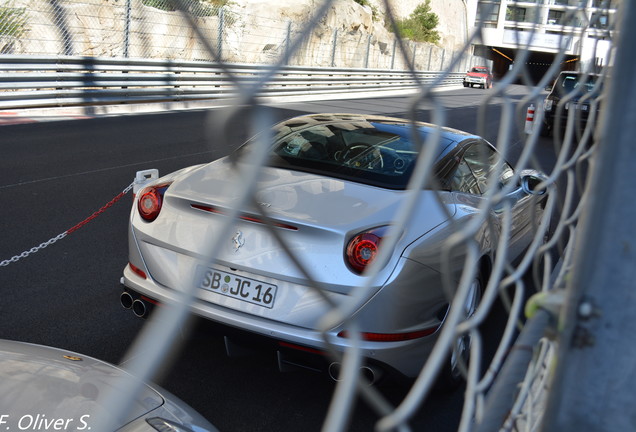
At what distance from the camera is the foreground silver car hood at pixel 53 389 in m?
1.93

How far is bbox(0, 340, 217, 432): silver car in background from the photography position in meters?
1.93

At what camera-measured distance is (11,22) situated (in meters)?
14.6

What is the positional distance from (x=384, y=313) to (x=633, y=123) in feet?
7.83

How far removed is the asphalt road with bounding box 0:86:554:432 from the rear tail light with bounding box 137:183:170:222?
0.75 m

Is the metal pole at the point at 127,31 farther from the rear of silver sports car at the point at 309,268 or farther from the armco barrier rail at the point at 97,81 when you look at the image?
the rear of silver sports car at the point at 309,268

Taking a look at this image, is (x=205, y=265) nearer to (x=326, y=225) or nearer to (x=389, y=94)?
(x=326, y=225)

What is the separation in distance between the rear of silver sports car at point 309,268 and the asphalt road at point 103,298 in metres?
0.30

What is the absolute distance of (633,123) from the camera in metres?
0.67

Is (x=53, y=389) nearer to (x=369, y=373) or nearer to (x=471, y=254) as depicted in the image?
(x=369, y=373)

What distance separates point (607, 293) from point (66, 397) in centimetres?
185

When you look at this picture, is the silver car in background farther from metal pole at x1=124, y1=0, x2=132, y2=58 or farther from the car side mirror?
metal pole at x1=124, y1=0, x2=132, y2=58

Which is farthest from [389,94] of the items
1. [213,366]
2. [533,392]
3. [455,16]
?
[455,16]

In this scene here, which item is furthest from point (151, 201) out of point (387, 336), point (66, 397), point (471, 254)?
point (471, 254)

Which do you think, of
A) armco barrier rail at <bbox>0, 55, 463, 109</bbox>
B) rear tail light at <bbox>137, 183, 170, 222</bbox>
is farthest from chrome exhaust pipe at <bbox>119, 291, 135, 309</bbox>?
armco barrier rail at <bbox>0, 55, 463, 109</bbox>
